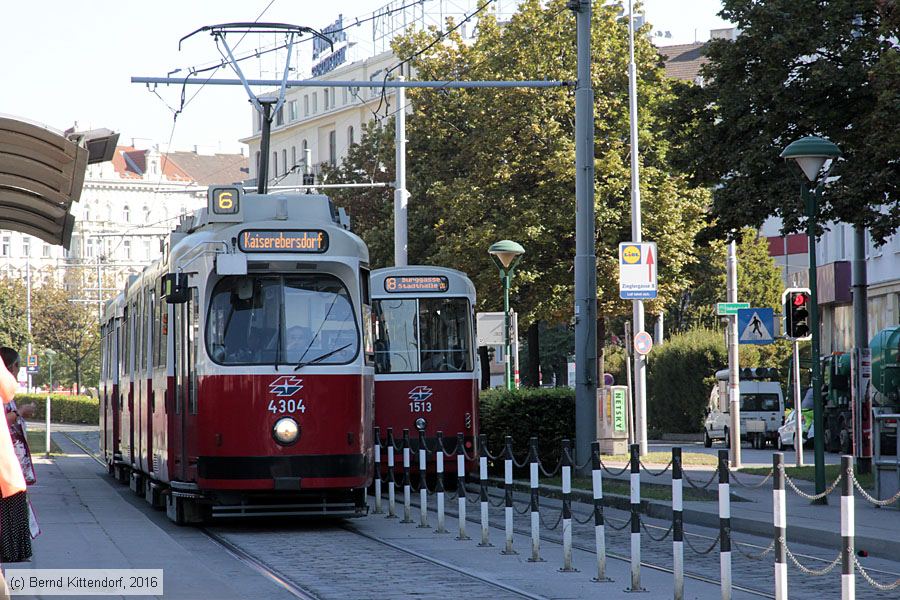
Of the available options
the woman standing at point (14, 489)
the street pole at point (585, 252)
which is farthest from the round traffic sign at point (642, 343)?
the woman standing at point (14, 489)

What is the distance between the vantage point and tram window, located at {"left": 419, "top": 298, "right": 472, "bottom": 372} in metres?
24.2

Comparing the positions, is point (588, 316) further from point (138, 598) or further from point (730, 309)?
point (138, 598)

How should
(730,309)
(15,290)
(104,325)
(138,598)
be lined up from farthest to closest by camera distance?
→ (15,290) → (104,325) → (730,309) → (138,598)

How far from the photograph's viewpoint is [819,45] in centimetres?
2305

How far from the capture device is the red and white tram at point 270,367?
16469 mm

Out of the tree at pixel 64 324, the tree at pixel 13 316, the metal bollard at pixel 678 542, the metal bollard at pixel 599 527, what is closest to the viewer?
A: the metal bollard at pixel 678 542

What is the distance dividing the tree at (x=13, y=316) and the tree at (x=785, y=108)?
7112 cm

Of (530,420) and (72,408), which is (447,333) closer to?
(530,420)

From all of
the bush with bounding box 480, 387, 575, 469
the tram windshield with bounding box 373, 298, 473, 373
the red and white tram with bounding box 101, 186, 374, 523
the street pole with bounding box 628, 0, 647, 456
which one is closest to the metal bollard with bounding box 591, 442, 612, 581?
the red and white tram with bounding box 101, 186, 374, 523

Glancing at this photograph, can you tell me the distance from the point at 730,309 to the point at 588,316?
149 inches

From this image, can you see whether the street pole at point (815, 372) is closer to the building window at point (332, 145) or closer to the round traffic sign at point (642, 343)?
the round traffic sign at point (642, 343)

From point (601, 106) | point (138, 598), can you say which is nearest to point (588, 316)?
point (138, 598)

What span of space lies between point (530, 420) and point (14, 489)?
1967 cm

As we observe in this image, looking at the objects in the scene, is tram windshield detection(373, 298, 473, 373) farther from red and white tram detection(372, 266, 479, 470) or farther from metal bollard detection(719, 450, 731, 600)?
metal bollard detection(719, 450, 731, 600)
